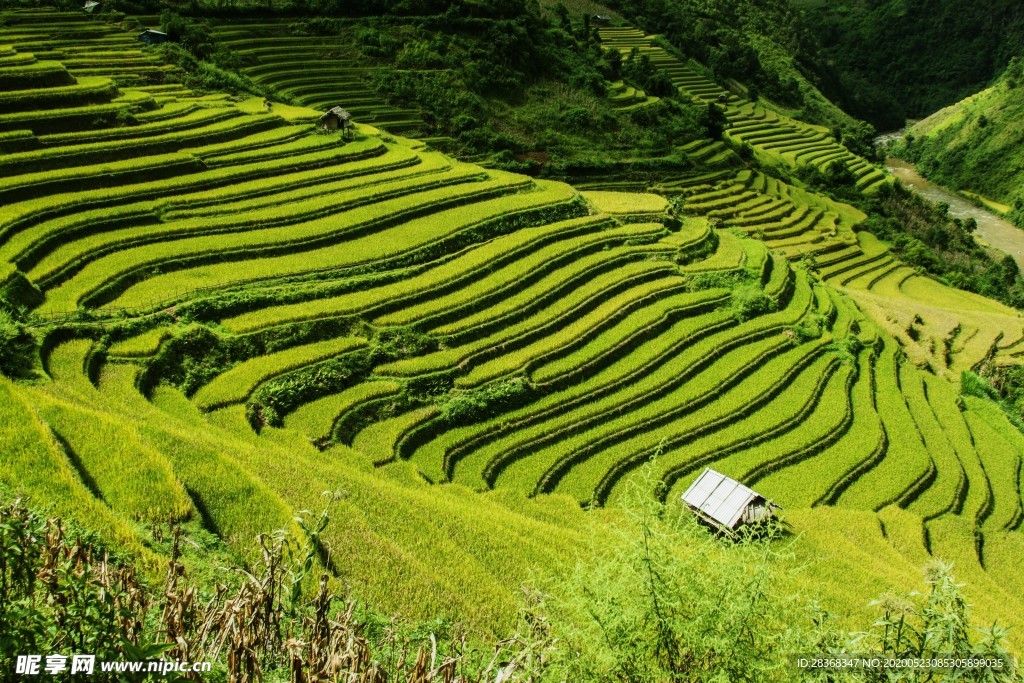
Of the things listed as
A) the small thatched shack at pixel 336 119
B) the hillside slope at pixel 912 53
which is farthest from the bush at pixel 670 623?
→ the hillside slope at pixel 912 53

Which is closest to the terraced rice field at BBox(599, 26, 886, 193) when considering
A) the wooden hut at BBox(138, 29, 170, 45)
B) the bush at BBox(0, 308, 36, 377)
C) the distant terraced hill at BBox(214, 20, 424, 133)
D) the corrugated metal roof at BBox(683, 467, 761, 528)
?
the distant terraced hill at BBox(214, 20, 424, 133)

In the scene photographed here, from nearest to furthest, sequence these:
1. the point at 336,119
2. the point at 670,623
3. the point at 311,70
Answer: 1. the point at 670,623
2. the point at 336,119
3. the point at 311,70

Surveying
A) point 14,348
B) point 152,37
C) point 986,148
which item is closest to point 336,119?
point 152,37

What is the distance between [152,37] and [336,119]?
11808 millimetres

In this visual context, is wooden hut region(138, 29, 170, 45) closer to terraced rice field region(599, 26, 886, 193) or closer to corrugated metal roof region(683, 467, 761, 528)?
corrugated metal roof region(683, 467, 761, 528)

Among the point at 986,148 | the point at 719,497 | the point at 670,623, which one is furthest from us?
the point at 986,148

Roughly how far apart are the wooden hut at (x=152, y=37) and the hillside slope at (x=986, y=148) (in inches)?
2561

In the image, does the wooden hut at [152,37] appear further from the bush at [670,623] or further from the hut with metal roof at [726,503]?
the bush at [670,623]

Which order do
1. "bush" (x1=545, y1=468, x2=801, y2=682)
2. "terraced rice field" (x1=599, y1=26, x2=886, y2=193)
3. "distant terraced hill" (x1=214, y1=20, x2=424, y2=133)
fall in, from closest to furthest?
1. "bush" (x1=545, y1=468, x2=801, y2=682)
2. "distant terraced hill" (x1=214, y1=20, x2=424, y2=133)
3. "terraced rice field" (x1=599, y1=26, x2=886, y2=193)

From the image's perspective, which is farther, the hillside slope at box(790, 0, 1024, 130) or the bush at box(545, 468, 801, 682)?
the hillside slope at box(790, 0, 1024, 130)

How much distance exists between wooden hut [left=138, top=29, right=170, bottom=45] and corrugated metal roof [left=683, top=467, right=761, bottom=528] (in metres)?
31.3

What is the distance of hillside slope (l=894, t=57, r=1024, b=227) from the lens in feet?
195

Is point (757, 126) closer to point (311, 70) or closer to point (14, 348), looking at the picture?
point (311, 70)

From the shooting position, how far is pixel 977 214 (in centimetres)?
5847
